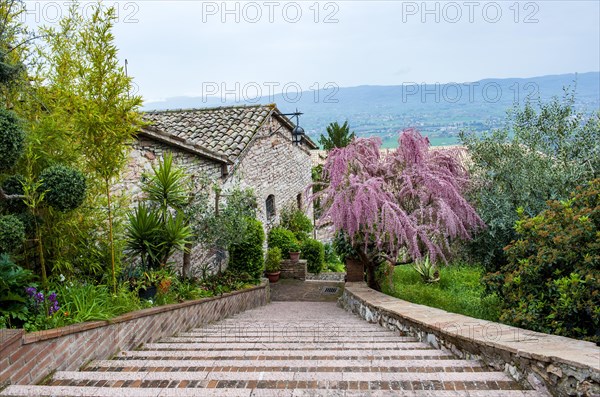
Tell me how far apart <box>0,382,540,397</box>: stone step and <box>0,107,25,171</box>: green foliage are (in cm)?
168

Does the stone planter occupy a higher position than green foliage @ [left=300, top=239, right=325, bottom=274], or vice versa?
the stone planter

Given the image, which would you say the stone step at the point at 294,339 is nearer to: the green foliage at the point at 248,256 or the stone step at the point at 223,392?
the stone step at the point at 223,392

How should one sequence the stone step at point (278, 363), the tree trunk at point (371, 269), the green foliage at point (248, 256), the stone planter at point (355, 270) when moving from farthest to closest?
the green foliage at point (248, 256) < the stone planter at point (355, 270) < the tree trunk at point (371, 269) < the stone step at point (278, 363)

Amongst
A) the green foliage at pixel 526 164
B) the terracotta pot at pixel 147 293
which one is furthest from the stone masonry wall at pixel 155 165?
the green foliage at pixel 526 164

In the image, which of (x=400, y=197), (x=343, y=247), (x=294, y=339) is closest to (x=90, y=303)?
(x=294, y=339)

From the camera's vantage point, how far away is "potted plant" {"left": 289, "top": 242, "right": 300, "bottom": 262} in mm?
12828

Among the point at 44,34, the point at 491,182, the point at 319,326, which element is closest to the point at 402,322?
the point at 319,326

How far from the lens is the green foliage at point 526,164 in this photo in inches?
227

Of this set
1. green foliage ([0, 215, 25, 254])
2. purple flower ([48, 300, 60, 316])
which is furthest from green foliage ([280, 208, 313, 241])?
green foliage ([0, 215, 25, 254])

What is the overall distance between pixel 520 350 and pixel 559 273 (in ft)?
5.33

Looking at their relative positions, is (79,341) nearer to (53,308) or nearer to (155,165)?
(53,308)

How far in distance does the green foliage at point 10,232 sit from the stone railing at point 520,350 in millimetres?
3448

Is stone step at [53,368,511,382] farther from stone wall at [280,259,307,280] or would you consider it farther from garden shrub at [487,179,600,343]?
stone wall at [280,259,307,280]

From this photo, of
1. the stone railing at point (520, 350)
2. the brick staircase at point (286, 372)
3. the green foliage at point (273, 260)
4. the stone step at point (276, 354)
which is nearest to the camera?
the stone railing at point (520, 350)
